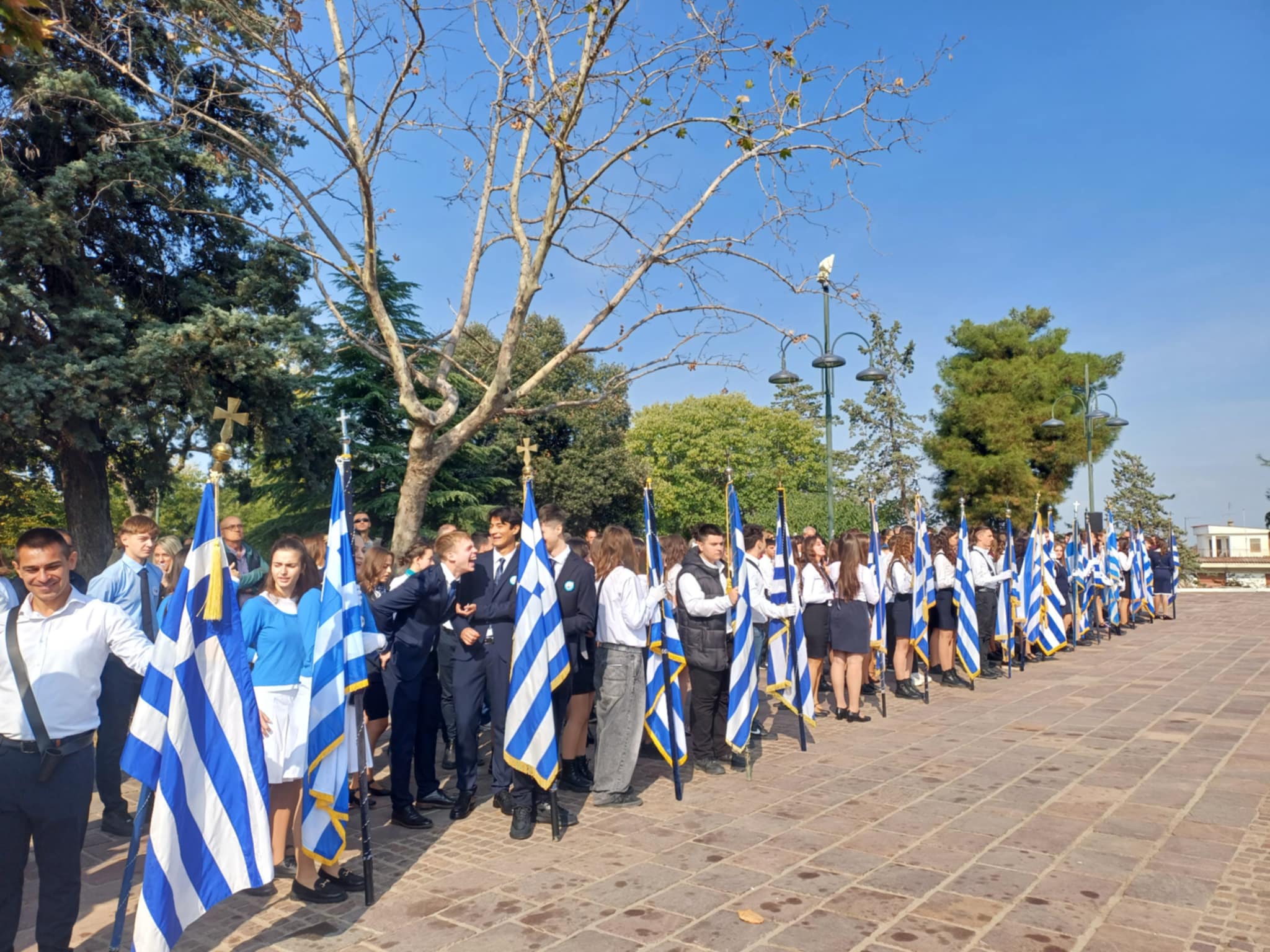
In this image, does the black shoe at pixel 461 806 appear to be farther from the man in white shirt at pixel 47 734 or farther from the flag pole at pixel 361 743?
the man in white shirt at pixel 47 734

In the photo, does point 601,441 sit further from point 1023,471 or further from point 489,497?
point 1023,471

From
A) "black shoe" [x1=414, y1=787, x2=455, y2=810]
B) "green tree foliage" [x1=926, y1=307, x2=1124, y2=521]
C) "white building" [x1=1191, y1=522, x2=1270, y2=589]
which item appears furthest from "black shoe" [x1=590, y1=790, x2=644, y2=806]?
"white building" [x1=1191, y1=522, x2=1270, y2=589]

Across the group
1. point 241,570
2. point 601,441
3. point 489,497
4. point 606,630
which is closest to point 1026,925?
point 606,630

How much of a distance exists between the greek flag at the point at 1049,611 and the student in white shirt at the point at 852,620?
601 cm

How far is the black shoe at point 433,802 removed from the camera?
6906mm

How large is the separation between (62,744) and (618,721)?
148 inches

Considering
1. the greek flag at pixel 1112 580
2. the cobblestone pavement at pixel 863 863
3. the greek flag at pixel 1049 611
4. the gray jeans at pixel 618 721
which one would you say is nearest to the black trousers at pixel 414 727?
the cobblestone pavement at pixel 863 863

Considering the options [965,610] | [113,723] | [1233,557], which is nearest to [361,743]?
[113,723]

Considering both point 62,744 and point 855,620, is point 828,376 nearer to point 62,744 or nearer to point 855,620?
point 855,620

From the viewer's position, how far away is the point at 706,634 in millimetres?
7781

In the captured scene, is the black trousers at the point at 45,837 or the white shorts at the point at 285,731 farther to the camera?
the white shorts at the point at 285,731

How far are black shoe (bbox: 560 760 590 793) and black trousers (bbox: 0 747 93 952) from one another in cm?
384

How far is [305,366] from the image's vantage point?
15578 millimetres

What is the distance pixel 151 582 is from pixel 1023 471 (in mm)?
35140
